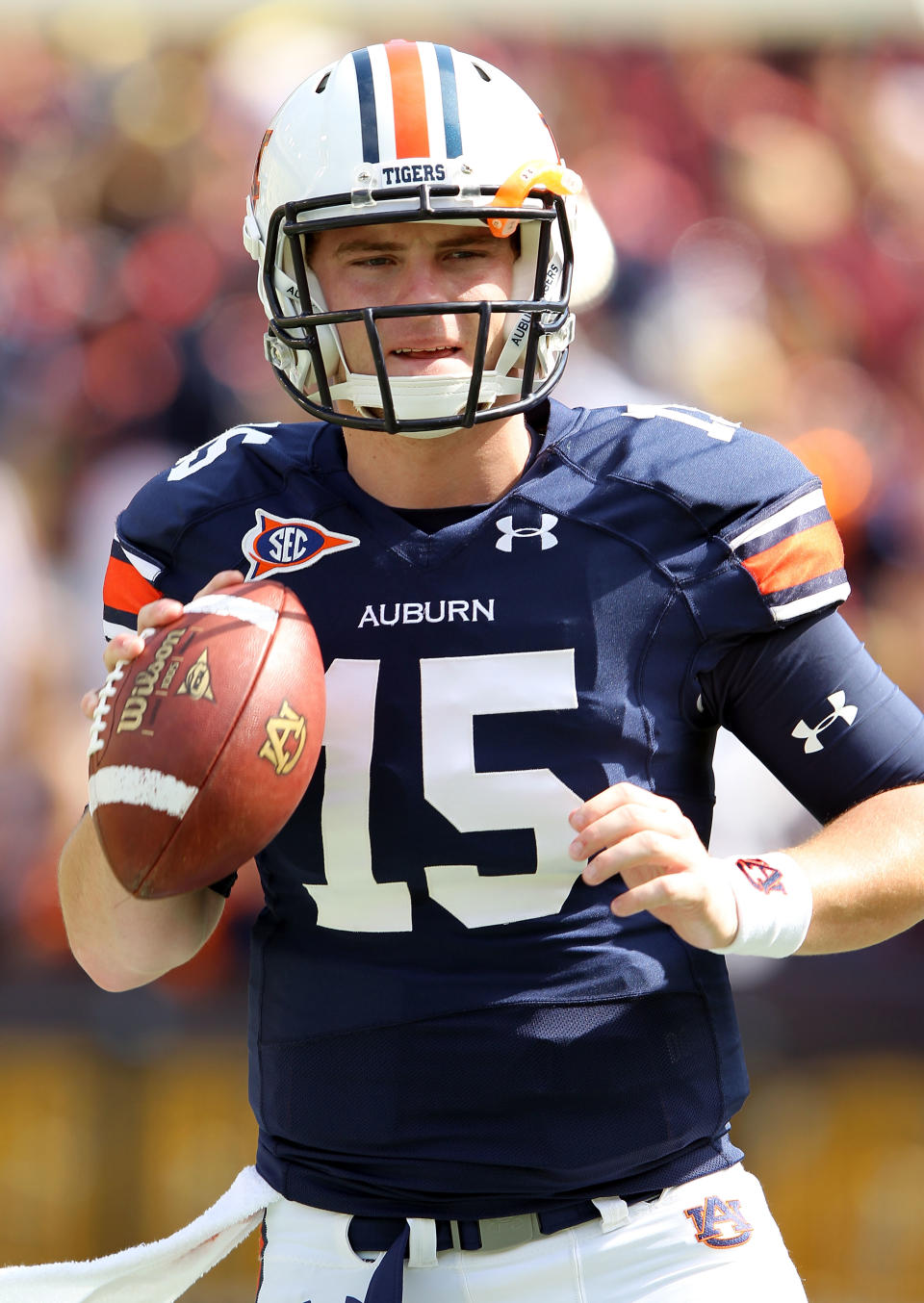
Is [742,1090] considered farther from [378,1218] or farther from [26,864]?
[26,864]

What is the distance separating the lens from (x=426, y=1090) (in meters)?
1.54

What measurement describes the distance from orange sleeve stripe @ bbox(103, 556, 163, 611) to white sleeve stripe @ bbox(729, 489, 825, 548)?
66 centimetres

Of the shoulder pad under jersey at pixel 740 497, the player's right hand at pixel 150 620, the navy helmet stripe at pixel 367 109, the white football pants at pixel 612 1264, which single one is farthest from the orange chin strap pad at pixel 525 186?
the white football pants at pixel 612 1264

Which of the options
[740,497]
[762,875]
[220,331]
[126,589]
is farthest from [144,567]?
→ [220,331]

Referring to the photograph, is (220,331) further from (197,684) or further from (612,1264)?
(612,1264)

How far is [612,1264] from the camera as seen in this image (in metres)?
1.51

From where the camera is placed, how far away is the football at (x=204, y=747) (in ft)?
A: 4.73

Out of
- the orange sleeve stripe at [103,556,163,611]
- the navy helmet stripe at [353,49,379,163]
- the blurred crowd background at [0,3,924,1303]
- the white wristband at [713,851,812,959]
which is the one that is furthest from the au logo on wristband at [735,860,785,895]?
the blurred crowd background at [0,3,924,1303]

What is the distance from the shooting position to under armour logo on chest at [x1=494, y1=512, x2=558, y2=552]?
5.40 ft

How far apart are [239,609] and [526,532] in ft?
1.07

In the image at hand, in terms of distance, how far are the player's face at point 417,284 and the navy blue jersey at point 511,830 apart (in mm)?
160

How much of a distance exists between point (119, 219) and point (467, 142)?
2139 mm

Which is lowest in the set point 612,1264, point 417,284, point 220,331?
Answer: point 612,1264

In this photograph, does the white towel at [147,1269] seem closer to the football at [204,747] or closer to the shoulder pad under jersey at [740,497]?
the football at [204,747]
